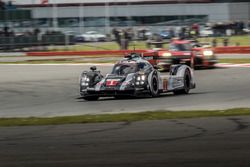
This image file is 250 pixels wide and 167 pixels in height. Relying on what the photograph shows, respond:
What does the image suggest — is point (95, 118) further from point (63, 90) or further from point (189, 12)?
point (189, 12)

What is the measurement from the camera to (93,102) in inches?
631

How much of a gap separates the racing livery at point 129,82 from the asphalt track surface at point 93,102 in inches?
9.5

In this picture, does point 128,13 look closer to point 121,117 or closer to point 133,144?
point 121,117

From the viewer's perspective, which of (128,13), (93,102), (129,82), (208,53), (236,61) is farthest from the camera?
(128,13)

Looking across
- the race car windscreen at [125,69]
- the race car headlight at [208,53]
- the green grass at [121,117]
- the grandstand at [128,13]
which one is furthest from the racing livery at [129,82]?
the grandstand at [128,13]

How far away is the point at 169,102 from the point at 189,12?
113 feet

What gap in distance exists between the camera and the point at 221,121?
10.3 m

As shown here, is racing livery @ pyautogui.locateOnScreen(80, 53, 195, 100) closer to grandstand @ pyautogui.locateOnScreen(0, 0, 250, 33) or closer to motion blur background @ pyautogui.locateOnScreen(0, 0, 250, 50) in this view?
motion blur background @ pyautogui.locateOnScreen(0, 0, 250, 50)

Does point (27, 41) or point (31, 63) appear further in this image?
point (27, 41)

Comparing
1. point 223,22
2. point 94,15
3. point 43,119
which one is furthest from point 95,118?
point 94,15

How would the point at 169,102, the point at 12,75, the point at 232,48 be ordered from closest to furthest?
the point at 169,102 < the point at 12,75 < the point at 232,48

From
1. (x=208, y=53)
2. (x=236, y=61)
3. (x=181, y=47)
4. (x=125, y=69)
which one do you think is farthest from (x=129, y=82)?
(x=236, y=61)

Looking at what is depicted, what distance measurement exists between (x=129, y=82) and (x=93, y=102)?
1030mm

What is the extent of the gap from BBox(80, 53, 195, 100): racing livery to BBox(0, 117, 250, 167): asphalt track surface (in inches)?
223
